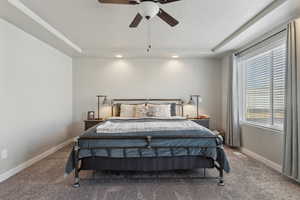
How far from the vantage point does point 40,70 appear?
371 cm

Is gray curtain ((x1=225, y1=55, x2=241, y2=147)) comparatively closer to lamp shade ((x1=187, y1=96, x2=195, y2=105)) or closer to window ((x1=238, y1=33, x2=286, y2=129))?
window ((x1=238, y1=33, x2=286, y2=129))

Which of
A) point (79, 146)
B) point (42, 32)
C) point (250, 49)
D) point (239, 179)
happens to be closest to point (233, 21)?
point (250, 49)

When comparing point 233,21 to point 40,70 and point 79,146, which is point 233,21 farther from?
point 40,70

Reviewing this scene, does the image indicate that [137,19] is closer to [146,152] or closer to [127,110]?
[146,152]

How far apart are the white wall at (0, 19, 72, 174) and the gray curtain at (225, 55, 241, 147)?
442 cm

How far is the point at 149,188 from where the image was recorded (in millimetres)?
2477

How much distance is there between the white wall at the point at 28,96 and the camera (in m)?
2.82

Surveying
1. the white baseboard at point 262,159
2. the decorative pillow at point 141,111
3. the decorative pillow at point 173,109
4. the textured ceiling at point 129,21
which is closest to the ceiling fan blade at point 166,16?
the textured ceiling at point 129,21

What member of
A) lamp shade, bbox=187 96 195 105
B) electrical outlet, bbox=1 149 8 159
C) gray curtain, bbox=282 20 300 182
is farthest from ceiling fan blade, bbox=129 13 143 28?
lamp shade, bbox=187 96 195 105

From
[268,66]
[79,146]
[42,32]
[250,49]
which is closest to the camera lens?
[79,146]

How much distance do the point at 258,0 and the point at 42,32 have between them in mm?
3659

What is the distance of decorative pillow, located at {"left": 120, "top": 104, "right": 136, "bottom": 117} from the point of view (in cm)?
480

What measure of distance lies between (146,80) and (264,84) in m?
A: 3.02

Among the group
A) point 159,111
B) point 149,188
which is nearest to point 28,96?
point 149,188
